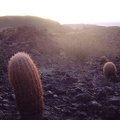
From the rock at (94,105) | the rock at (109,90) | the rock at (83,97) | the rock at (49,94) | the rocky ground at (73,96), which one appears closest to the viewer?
the rocky ground at (73,96)

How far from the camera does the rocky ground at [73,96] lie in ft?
20.7

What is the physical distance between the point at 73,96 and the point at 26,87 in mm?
2124

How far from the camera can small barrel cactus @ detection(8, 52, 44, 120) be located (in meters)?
5.70

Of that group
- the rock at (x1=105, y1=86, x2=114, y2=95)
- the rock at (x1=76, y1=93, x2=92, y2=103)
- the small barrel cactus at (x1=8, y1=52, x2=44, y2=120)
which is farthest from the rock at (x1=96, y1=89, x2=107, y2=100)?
the small barrel cactus at (x1=8, y1=52, x2=44, y2=120)

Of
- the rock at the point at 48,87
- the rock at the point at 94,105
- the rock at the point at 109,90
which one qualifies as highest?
the rock at the point at 48,87

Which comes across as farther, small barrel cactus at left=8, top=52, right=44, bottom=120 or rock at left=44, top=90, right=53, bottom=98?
rock at left=44, top=90, right=53, bottom=98

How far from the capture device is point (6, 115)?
596cm

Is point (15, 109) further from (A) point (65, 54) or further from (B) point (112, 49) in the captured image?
(B) point (112, 49)

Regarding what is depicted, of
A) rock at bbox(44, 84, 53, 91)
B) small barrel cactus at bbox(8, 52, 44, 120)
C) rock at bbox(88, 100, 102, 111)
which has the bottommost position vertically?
rock at bbox(88, 100, 102, 111)

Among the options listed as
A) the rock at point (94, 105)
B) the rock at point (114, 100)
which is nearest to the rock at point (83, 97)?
the rock at point (94, 105)

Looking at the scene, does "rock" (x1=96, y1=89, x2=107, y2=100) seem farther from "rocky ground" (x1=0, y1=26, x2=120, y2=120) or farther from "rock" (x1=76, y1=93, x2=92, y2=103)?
"rock" (x1=76, y1=93, x2=92, y2=103)

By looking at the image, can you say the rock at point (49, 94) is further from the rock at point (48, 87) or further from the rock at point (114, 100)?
the rock at point (114, 100)

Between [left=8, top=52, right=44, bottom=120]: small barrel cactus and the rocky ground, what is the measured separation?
0.92 ft

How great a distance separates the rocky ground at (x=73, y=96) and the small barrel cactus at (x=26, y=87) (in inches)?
11.0
